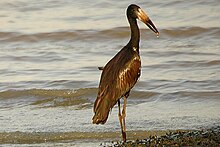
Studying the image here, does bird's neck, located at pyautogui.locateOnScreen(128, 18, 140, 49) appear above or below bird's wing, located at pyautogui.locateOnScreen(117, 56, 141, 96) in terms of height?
above

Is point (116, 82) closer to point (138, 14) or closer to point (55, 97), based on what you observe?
point (138, 14)

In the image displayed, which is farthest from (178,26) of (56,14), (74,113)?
(74,113)

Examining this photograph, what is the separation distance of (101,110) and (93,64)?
5470 mm

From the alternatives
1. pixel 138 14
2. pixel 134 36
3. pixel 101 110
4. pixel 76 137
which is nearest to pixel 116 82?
pixel 101 110

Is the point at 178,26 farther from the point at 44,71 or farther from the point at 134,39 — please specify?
the point at 134,39

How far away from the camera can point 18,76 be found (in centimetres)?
1320

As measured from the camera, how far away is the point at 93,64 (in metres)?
13.9

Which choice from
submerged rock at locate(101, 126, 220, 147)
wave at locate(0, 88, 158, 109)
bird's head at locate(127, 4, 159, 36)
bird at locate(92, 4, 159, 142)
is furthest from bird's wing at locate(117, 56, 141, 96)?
wave at locate(0, 88, 158, 109)

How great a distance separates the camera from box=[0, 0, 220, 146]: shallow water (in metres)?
10.4

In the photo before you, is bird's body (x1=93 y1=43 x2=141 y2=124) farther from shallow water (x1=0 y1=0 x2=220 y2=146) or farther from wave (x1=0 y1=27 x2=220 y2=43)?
wave (x1=0 y1=27 x2=220 y2=43)

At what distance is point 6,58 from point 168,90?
13.2ft

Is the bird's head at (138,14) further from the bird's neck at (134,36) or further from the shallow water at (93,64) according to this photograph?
the shallow water at (93,64)

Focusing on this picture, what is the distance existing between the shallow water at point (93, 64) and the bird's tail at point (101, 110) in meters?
0.84

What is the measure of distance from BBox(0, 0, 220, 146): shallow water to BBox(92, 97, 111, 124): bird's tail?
84cm
